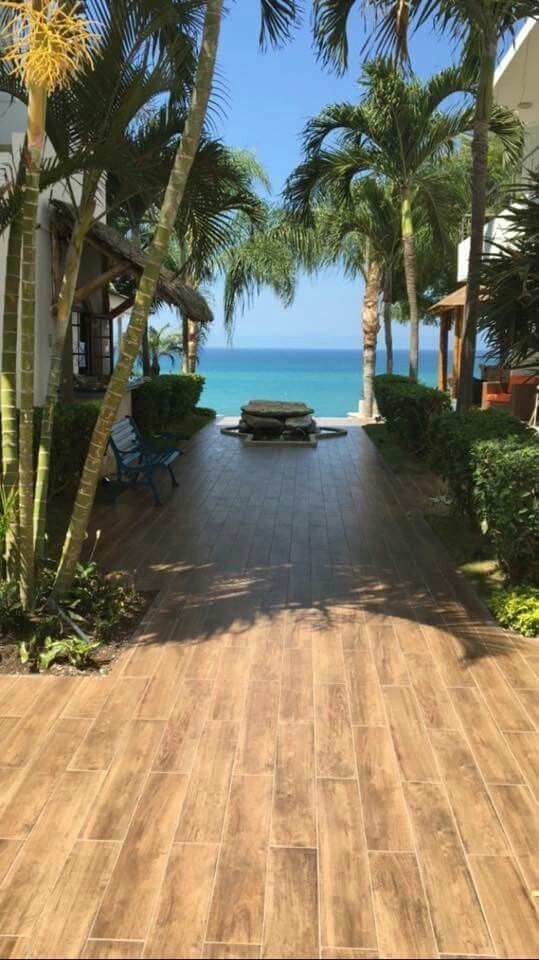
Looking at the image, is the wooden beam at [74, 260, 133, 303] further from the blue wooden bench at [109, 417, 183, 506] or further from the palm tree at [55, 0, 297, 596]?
the palm tree at [55, 0, 297, 596]

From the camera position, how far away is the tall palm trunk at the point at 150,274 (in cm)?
429

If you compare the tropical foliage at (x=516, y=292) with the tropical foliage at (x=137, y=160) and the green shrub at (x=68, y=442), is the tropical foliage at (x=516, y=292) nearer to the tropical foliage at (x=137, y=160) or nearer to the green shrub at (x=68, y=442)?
the tropical foliage at (x=137, y=160)

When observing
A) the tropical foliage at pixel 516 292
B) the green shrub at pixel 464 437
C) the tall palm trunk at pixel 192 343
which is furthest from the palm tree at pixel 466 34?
the tall palm trunk at pixel 192 343

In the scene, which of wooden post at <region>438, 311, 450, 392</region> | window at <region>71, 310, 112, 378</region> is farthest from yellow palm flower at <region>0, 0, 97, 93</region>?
wooden post at <region>438, 311, 450, 392</region>

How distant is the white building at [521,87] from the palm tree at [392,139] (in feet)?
3.90

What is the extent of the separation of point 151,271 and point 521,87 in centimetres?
1322

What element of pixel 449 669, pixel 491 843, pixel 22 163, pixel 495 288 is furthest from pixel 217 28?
pixel 491 843

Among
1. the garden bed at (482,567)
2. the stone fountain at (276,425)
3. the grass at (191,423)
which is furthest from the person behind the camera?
the grass at (191,423)

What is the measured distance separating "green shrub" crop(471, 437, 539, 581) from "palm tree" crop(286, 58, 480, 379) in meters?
8.77

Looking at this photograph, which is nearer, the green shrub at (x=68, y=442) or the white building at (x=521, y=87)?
the green shrub at (x=68, y=442)

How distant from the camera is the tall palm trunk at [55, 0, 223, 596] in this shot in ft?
14.1

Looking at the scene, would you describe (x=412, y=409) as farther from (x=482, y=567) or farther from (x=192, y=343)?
(x=192, y=343)

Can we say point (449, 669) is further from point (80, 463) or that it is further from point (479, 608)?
point (80, 463)

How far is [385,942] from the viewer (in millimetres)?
2424
